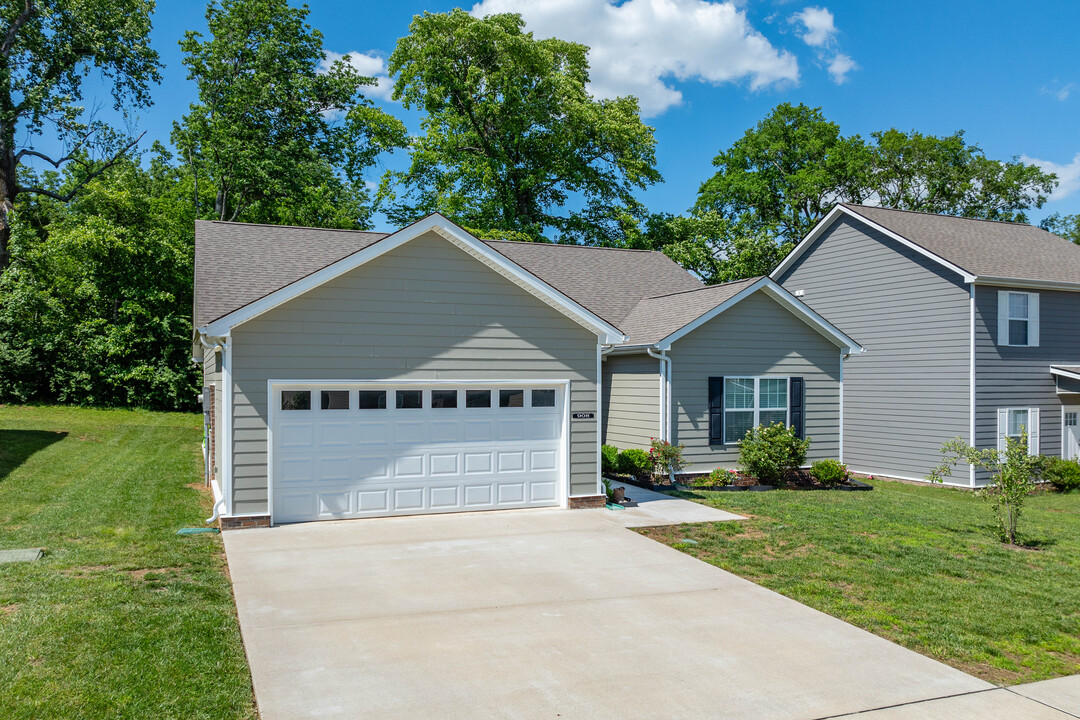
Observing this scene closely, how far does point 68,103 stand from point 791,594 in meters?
29.5

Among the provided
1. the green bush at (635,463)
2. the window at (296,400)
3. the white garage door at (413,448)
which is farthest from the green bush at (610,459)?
the window at (296,400)

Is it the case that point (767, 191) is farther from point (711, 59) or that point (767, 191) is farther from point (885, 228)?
point (885, 228)

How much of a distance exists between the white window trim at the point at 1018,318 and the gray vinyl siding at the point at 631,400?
9.19m

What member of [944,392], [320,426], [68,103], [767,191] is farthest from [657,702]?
[767,191]

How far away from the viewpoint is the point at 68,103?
27.4m

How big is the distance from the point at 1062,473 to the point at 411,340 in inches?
655

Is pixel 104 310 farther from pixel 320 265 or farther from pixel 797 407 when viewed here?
pixel 797 407

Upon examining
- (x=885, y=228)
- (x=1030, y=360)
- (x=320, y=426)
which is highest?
(x=885, y=228)

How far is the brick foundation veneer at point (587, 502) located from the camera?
13.0 metres

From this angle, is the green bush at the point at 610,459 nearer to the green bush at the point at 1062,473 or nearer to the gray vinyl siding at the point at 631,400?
the gray vinyl siding at the point at 631,400

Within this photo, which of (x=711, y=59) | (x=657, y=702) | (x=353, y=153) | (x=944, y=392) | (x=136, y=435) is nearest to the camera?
(x=657, y=702)

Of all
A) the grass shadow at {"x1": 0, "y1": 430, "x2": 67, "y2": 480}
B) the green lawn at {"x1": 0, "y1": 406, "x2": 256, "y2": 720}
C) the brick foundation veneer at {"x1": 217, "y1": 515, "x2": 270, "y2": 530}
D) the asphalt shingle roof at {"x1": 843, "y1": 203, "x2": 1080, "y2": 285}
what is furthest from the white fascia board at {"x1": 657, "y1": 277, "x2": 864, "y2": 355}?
the grass shadow at {"x1": 0, "y1": 430, "x2": 67, "y2": 480}

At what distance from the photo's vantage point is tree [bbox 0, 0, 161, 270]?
26.5m

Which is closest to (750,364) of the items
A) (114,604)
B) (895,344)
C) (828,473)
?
(828,473)
